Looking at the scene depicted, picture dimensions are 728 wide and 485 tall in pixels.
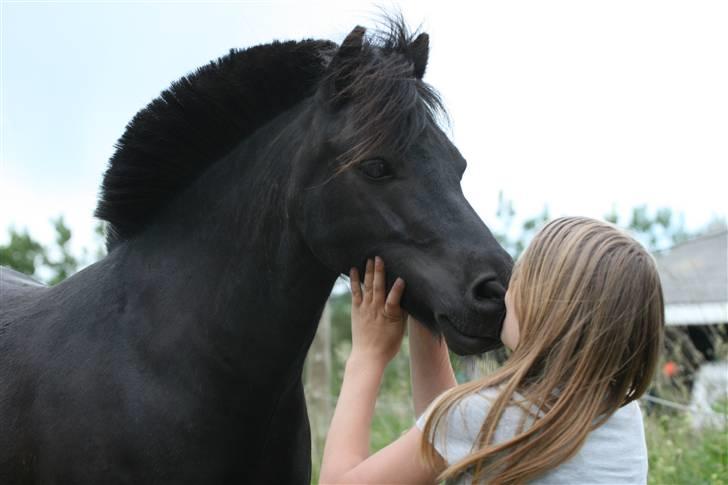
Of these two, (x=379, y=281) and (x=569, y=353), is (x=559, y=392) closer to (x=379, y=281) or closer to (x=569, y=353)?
(x=569, y=353)

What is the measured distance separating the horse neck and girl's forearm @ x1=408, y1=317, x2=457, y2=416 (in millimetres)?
362

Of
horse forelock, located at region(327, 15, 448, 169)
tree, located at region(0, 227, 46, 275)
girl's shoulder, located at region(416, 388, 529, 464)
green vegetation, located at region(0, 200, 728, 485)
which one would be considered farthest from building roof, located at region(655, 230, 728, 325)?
tree, located at region(0, 227, 46, 275)

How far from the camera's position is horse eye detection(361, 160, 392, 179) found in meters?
2.43

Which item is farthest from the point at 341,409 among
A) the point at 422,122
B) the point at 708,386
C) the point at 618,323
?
the point at 708,386

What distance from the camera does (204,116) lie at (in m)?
2.85

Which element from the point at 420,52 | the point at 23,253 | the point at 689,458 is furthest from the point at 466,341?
the point at 23,253

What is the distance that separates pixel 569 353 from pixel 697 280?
284 inches

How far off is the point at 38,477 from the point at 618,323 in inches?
72.8

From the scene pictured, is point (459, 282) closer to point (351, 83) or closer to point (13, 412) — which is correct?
point (351, 83)

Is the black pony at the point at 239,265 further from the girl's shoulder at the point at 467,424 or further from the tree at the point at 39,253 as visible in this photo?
the tree at the point at 39,253

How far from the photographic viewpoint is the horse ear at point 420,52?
2801 millimetres

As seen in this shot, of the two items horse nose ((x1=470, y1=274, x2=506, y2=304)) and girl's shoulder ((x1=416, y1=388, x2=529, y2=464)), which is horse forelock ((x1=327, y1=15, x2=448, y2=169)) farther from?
girl's shoulder ((x1=416, y1=388, x2=529, y2=464))

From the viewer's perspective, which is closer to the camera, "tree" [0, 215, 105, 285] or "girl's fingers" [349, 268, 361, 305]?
"girl's fingers" [349, 268, 361, 305]

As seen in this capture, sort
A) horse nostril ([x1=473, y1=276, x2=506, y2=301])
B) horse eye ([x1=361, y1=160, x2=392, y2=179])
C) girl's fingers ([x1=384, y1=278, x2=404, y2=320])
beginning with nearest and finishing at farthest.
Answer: horse nostril ([x1=473, y1=276, x2=506, y2=301]) < girl's fingers ([x1=384, y1=278, x2=404, y2=320]) < horse eye ([x1=361, y1=160, x2=392, y2=179])
